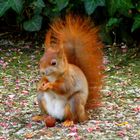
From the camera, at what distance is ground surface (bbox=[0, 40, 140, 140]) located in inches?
130

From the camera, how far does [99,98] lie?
379 centimetres

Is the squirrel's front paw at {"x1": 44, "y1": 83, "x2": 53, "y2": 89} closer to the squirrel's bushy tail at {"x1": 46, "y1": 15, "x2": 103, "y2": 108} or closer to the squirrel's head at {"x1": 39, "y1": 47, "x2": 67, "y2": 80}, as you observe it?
the squirrel's head at {"x1": 39, "y1": 47, "x2": 67, "y2": 80}

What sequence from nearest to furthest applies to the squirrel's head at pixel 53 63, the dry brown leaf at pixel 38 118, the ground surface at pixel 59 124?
the squirrel's head at pixel 53 63 < the ground surface at pixel 59 124 < the dry brown leaf at pixel 38 118

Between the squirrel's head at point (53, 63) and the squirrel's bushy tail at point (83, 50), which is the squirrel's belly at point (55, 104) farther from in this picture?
the squirrel's bushy tail at point (83, 50)

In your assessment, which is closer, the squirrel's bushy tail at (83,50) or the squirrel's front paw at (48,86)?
the squirrel's front paw at (48,86)

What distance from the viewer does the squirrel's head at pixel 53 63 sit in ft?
10.5

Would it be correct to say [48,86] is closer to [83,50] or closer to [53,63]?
[53,63]

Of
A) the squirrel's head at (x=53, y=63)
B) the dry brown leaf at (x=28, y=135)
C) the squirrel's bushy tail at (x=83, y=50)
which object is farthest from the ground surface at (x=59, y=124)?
the squirrel's head at (x=53, y=63)

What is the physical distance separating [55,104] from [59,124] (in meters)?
0.14

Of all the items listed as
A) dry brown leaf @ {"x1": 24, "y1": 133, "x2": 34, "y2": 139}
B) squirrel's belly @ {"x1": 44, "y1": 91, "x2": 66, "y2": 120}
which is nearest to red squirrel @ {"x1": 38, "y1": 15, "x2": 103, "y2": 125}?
squirrel's belly @ {"x1": 44, "y1": 91, "x2": 66, "y2": 120}

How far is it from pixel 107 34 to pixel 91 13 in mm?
326

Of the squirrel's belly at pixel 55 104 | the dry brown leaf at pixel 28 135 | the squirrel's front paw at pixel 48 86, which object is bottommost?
the dry brown leaf at pixel 28 135

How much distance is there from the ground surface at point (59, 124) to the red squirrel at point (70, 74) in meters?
0.10

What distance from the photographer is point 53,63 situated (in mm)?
3219
